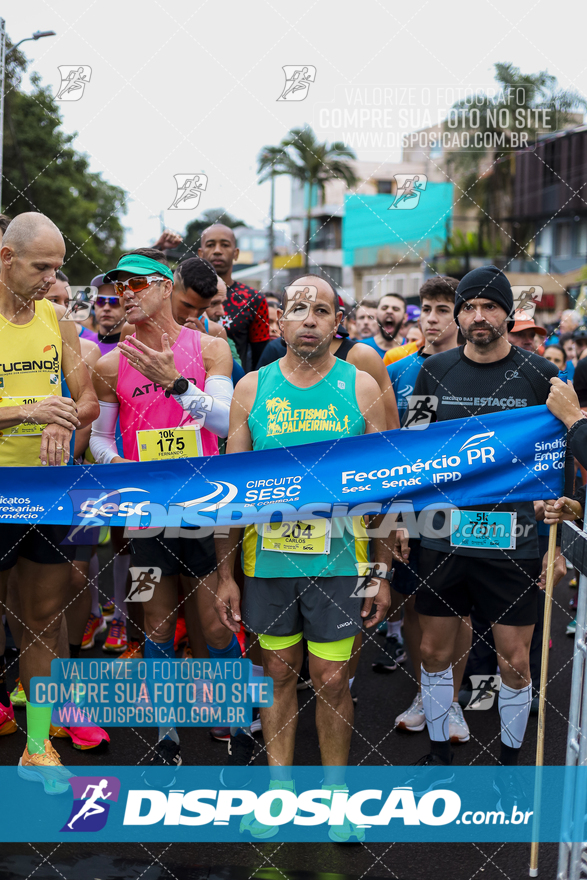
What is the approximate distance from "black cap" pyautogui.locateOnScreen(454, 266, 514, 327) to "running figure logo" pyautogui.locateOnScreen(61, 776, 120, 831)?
2.56m

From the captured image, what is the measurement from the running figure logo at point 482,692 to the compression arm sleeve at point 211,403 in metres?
2.23

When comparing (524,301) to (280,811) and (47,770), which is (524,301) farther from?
(47,770)

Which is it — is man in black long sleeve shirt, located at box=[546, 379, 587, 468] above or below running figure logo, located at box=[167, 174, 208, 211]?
below

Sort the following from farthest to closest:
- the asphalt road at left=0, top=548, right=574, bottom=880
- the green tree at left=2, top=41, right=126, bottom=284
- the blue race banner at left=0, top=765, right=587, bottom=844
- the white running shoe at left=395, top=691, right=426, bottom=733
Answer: the green tree at left=2, top=41, right=126, bottom=284 → the white running shoe at left=395, top=691, right=426, bottom=733 → the blue race banner at left=0, top=765, right=587, bottom=844 → the asphalt road at left=0, top=548, right=574, bottom=880

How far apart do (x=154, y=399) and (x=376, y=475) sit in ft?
3.46

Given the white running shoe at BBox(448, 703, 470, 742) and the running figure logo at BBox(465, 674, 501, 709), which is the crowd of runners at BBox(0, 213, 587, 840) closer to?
the white running shoe at BBox(448, 703, 470, 742)

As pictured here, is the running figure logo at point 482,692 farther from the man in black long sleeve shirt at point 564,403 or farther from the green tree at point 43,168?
the green tree at point 43,168

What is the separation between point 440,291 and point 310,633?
89.4 inches

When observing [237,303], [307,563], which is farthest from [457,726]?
[237,303]

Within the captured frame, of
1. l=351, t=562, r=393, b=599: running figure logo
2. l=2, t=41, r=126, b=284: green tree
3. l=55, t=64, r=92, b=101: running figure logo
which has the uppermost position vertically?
l=2, t=41, r=126, b=284: green tree

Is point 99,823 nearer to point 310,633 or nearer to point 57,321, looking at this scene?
point 310,633

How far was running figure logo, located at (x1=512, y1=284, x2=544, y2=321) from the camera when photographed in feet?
11.4

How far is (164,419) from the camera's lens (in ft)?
11.6

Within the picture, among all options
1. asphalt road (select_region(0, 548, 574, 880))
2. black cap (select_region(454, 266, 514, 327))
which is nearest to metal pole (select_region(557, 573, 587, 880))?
asphalt road (select_region(0, 548, 574, 880))
